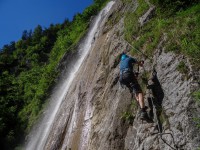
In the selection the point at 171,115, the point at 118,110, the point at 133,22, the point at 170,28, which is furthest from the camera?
the point at 133,22

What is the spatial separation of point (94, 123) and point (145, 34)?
4.44 m

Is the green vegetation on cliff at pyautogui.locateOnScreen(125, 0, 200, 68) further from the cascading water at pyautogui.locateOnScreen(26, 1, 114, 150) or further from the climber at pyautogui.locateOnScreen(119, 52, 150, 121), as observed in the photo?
the cascading water at pyautogui.locateOnScreen(26, 1, 114, 150)

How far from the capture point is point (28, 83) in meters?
33.4

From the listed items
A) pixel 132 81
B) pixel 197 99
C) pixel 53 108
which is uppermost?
pixel 132 81

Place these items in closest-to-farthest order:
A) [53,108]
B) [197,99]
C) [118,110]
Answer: [197,99] → [118,110] → [53,108]

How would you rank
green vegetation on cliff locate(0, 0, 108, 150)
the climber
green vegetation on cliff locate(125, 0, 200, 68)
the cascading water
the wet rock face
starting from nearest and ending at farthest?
the wet rock face, the climber, green vegetation on cliff locate(125, 0, 200, 68), the cascading water, green vegetation on cliff locate(0, 0, 108, 150)

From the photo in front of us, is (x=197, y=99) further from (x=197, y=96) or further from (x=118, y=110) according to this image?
(x=118, y=110)

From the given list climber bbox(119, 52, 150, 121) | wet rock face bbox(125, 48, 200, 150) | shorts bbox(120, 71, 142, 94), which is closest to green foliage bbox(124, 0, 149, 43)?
wet rock face bbox(125, 48, 200, 150)

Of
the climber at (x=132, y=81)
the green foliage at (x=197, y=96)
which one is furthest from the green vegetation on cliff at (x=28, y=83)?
the green foliage at (x=197, y=96)

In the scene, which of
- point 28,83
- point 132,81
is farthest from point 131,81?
point 28,83

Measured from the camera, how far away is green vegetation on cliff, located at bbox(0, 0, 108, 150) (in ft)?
87.1

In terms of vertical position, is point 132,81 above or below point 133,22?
above

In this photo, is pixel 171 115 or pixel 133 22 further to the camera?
pixel 133 22

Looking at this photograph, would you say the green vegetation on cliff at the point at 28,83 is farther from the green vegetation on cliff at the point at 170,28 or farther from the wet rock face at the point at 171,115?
the wet rock face at the point at 171,115
